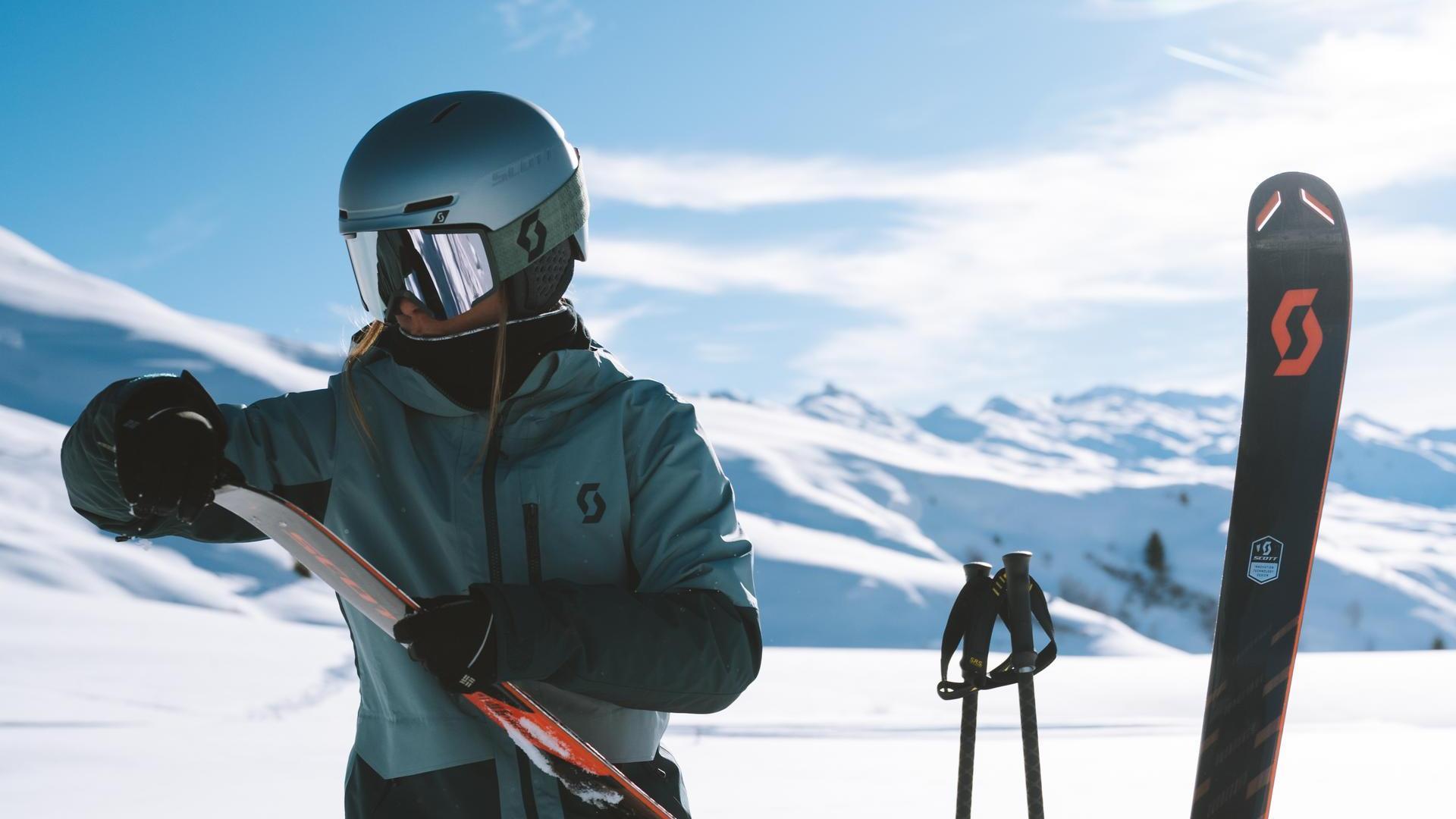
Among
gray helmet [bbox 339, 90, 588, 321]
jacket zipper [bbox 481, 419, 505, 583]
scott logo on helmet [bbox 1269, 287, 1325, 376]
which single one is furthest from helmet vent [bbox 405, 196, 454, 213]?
scott logo on helmet [bbox 1269, 287, 1325, 376]

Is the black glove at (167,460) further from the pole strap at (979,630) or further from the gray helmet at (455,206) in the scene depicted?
the pole strap at (979,630)

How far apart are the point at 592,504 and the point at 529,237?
403 millimetres

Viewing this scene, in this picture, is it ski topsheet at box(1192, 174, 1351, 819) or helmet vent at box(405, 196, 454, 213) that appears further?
ski topsheet at box(1192, 174, 1351, 819)

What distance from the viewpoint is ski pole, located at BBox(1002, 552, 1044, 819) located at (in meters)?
2.49

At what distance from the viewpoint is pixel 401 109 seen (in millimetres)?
1552

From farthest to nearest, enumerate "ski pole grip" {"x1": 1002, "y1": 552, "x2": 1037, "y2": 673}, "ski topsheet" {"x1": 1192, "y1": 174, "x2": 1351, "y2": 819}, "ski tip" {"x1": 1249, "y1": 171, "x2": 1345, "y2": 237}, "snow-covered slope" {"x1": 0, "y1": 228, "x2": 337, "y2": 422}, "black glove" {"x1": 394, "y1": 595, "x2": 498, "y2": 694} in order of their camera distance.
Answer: "snow-covered slope" {"x1": 0, "y1": 228, "x2": 337, "y2": 422} < "ski tip" {"x1": 1249, "y1": 171, "x2": 1345, "y2": 237} < "ski topsheet" {"x1": 1192, "y1": 174, "x2": 1351, "y2": 819} < "ski pole grip" {"x1": 1002, "y1": 552, "x2": 1037, "y2": 673} < "black glove" {"x1": 394, "y1": 595, "x2": 498, "y2": 694}

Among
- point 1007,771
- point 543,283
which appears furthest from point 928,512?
point 543,283

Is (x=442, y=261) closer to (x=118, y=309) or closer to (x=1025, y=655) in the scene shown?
(x=1025, y=655)

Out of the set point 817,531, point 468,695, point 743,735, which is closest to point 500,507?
point 468,695

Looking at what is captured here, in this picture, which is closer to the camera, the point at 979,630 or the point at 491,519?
the point at 491,519

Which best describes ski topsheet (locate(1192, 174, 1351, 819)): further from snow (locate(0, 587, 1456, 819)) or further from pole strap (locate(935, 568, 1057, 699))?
pole strap (locate(935, 568, 1057, 699))

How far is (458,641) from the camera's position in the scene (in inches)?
44.6

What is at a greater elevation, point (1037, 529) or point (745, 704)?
point (745, 704)

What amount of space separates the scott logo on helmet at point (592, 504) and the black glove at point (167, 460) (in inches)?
16.2
